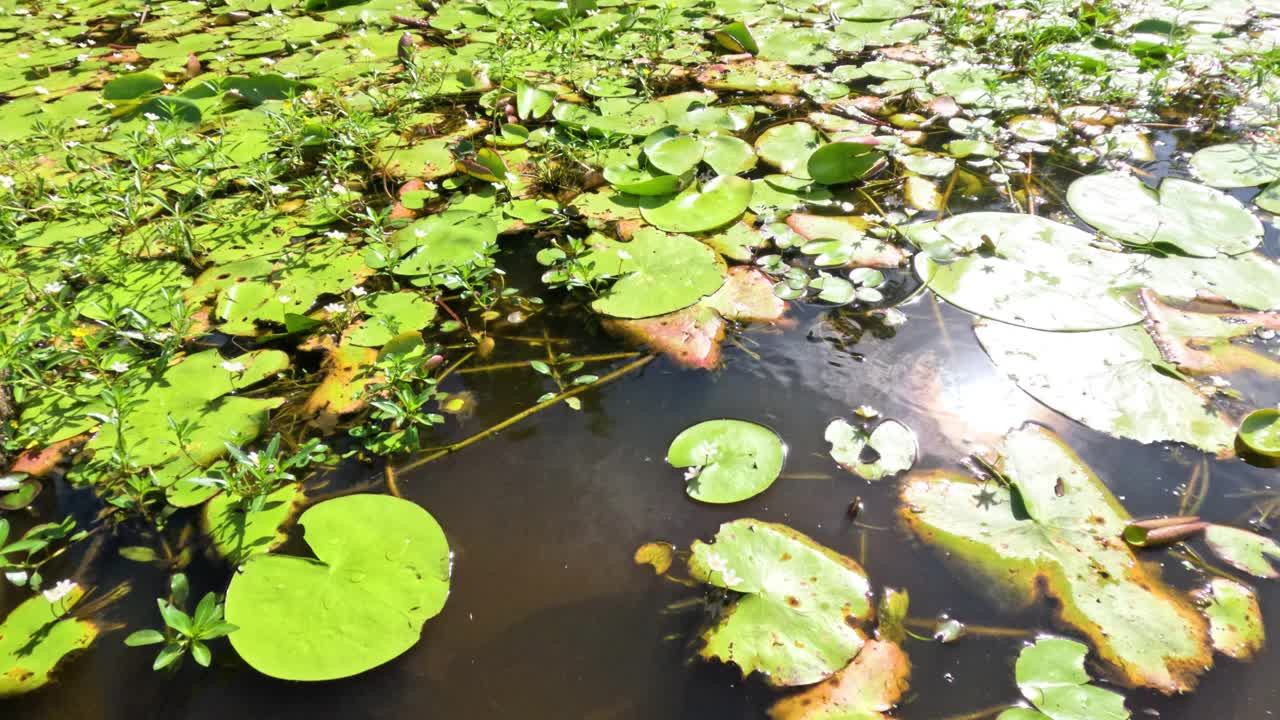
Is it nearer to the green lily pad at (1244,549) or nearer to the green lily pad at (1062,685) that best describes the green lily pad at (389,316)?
the green lily pad at (1062,685)

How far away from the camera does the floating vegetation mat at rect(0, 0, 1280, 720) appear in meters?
1.53

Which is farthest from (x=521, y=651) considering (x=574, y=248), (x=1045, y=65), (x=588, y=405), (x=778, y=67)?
(x=1045, y=65)

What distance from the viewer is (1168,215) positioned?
8.52 feet

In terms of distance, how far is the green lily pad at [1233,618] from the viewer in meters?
1.45

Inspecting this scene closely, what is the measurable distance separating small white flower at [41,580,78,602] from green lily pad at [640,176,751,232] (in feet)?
7.32

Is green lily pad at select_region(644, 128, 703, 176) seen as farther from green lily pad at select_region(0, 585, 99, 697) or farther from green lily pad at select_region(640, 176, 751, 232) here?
green lily pad at select_region(0, 585, 99, 697)

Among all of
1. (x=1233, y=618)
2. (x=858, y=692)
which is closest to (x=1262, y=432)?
(x=1233, y=618)

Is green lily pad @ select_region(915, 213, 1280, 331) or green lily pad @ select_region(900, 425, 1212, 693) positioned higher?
green lily pad @ select_region(915, 213, 1280, 331)

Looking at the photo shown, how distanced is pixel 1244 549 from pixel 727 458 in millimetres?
1318

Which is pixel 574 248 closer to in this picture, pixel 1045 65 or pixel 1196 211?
pixel 1196 211

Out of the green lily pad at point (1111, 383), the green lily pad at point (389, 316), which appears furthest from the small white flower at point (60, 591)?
the green lily pad at point (1111, 383)

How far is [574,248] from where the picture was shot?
8.53 feet

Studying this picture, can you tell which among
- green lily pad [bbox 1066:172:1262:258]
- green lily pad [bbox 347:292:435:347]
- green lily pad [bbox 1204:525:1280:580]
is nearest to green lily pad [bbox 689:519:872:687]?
green lily pad [bbox 1204:525:1280:580]

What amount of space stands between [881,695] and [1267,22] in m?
5.55
